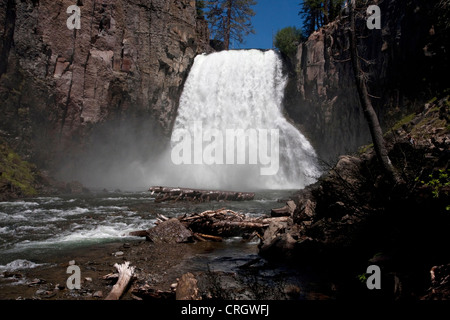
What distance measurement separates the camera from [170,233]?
352 inches

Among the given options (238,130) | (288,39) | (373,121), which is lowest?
(373,121)

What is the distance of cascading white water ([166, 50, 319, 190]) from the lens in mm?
31094

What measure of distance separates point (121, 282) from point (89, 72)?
80.6 ft

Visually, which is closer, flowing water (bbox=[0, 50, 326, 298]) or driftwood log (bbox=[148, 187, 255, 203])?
driftwood log (bbox=[148, 187, 255, 203])

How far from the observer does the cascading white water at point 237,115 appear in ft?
102

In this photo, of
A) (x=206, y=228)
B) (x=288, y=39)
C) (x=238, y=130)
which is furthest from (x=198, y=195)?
(x=288, y=39)

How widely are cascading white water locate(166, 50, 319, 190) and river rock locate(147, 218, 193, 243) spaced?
2127cm

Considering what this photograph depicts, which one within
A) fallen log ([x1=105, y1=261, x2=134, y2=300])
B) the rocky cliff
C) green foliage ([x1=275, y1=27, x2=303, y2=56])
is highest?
green foliage ([x1=275, y1=27, x2=303, y2=56])

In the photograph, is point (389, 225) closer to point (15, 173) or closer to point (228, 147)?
point (15, 173)

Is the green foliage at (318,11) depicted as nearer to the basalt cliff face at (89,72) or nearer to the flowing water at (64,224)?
the basalt cliff face at (89,72)

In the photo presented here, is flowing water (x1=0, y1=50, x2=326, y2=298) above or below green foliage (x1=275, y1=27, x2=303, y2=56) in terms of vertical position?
below

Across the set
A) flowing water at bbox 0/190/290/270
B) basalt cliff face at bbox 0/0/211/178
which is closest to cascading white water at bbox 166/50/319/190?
basalt cliff face at bbox 0/0/211/178

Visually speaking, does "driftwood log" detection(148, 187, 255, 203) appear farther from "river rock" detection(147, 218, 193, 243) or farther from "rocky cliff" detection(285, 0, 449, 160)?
"river rock" detection(147, 218, 193, 243)
